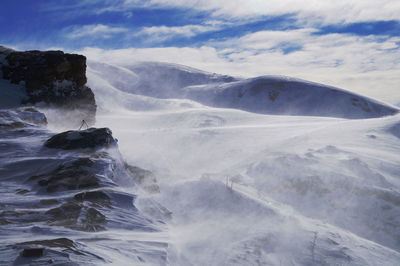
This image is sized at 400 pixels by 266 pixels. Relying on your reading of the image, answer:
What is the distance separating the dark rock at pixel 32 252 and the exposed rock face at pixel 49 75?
1316 cm

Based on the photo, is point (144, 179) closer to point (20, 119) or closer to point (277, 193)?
point (277, 193)

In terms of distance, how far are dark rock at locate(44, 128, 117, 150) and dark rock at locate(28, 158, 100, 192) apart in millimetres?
1247

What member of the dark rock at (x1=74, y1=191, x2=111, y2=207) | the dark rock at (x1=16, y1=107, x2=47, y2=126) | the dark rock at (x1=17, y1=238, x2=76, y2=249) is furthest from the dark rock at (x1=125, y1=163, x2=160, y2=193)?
the dark rock at (x1=16, y1=107, x2=47, y2=126)

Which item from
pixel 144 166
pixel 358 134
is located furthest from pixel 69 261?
pixel 358 134

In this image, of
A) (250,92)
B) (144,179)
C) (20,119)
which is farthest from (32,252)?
(250,92)

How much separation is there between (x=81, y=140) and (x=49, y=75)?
9.17 metres

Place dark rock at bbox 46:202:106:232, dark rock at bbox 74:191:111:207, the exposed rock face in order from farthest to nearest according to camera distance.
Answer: the exposed rock face, dark rock at bbox 74:191:111:207, dark rock at bbox 46:202:106:232

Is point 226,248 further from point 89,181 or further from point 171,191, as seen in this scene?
point 171,191

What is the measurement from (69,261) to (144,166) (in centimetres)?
829

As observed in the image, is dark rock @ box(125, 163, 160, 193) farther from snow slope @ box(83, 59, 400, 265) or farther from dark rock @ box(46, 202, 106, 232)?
dark rock @ box(46, 202, 106, 232)

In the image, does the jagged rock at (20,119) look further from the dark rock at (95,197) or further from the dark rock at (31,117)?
the dark rock at (95,197)

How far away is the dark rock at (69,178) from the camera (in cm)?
666

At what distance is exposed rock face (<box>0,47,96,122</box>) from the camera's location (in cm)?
1628

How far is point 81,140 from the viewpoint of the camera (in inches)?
350
